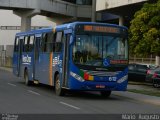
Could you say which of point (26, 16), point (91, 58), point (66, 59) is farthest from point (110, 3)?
point (91, 58)

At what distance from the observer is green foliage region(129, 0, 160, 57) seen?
30.7 metres

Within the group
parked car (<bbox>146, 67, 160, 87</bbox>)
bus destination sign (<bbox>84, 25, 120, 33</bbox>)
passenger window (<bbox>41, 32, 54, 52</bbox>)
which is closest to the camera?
bus destination sign (<bbox>84, 25, 120, 33</bbox>)

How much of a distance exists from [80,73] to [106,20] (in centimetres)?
4688

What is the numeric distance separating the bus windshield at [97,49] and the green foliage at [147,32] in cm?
919

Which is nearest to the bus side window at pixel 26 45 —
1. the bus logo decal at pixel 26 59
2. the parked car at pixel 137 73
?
Result: the bus logo decal at pixel 26 59

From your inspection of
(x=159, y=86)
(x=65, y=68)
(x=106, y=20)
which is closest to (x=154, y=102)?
(x=65, y=68)

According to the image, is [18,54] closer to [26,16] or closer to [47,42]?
[47,42]

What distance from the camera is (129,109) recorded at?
1789 centimetres

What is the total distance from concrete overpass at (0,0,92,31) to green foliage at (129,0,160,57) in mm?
26746

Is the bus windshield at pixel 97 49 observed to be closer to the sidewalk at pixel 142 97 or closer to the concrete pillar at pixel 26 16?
the sidewalk at pixel 142 97

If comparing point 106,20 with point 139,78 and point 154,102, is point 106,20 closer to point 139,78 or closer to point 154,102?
point 139,78

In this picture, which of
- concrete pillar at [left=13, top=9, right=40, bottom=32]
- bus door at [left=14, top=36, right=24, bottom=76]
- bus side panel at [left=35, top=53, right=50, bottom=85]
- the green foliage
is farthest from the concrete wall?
bus side panel at [left=35, top=53, right=50, bottom=85]

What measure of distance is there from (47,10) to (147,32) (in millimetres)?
30942

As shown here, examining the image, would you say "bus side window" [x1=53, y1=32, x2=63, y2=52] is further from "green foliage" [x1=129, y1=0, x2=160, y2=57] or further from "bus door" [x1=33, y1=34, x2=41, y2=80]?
"green foliage" [x1=129, y1=0, x2=160, y2=57]
